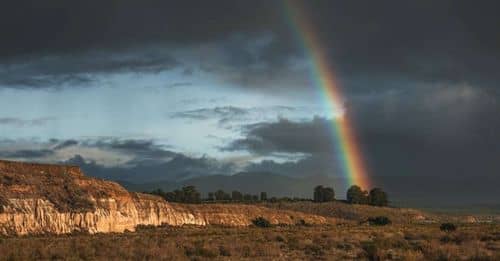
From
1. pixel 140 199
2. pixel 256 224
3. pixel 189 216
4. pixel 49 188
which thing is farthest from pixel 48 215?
pixel 256 224

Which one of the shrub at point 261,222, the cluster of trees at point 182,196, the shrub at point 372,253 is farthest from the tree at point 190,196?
the shrub at point 372,253

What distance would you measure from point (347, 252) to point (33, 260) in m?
15.7

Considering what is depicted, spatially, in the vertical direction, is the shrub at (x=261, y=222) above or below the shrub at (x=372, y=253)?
above

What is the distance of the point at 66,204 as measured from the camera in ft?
269

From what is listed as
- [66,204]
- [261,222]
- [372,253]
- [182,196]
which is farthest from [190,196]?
[372,253]

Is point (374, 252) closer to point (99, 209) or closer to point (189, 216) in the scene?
point (99, 209)

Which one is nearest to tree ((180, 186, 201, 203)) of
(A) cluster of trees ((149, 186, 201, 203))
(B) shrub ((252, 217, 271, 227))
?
(A) cluster of trees ((149, 186, 201, 203))

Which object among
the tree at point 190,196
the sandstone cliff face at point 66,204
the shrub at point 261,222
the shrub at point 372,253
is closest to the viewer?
the shrub at point 372,253

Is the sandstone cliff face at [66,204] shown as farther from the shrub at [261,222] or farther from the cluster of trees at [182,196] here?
the cluster of trees at [182,196]

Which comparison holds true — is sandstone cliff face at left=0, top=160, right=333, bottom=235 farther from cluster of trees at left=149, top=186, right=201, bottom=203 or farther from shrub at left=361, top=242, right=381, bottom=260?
cluster of trees at left=149, top=186, right=201, bottom=203

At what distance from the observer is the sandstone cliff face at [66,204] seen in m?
74.0

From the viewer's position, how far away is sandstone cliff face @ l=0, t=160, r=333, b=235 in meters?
74.0

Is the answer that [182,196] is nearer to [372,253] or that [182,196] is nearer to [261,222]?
[261,222]

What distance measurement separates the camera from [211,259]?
30.5 m
